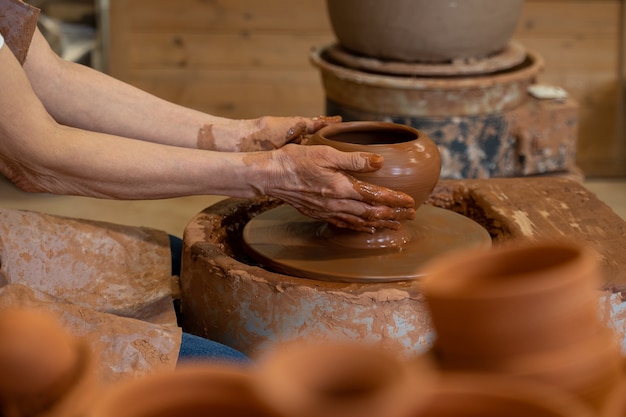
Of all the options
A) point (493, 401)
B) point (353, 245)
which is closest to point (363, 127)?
point (353, 245)

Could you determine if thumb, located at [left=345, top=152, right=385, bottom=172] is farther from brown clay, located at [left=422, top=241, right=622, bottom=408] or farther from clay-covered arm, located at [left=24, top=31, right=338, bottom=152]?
brown clay, located at [left=422, top=241, right=622, bottom=408]

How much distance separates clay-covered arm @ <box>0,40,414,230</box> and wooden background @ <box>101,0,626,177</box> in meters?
3.28

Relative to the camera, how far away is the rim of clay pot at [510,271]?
2.25ft

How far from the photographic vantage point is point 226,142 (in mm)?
2078

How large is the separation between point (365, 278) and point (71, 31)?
378 centimetres

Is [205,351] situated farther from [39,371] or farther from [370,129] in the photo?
[39,371]

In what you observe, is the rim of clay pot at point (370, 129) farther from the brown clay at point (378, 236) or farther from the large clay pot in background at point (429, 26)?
the large clay pot in background at point (429, 26)

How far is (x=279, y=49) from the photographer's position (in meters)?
4.97

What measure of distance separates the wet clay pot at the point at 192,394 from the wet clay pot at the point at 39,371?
0.14 feet

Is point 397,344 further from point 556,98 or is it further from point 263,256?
point 556,98

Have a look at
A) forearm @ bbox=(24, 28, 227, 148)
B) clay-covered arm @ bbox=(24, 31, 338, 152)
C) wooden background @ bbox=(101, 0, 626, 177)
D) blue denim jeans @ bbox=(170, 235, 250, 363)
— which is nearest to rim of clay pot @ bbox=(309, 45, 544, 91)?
clay-covered arm @ bbox=(24, 31, 338, 152)

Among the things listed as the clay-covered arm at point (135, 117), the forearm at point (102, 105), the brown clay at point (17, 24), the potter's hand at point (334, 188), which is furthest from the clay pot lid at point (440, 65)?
the brown clay at point (17, 24)

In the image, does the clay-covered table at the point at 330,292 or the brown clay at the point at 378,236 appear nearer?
the clay-covered table at the point at 330,292

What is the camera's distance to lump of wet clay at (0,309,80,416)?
2.09 ft
